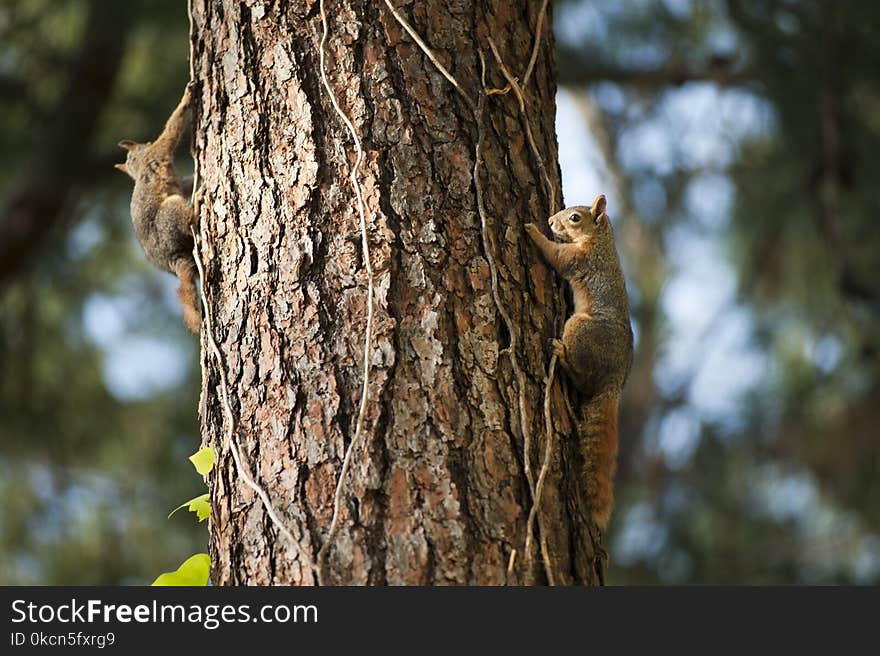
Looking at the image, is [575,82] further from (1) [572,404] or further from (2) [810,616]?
(2) [810,616]

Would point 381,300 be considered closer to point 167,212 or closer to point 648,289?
point 167,212

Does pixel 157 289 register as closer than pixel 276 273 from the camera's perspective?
No

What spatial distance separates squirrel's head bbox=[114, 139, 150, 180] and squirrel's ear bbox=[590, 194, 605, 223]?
1047mm

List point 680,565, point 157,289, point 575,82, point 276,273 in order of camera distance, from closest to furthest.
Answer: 1. point 276,273
2. point 575,82
3. point 680,565
4. point 157,289

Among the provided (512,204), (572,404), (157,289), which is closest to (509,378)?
(572,404)

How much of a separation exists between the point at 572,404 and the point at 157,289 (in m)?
4.80

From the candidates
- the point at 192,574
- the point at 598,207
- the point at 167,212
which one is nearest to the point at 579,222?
the point at 598,207

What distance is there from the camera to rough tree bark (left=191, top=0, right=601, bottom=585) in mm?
1376

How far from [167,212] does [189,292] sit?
0.19 metres

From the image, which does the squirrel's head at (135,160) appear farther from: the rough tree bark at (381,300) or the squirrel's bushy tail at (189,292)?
the rough tree bark at (381,300)

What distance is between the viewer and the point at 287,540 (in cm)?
138

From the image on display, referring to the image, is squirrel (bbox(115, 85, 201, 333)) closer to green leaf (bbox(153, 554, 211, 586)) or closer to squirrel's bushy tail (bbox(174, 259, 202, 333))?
squirrel's bushy tail (bbox(174, 259, 202, 333))

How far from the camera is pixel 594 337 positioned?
1795 millimetres

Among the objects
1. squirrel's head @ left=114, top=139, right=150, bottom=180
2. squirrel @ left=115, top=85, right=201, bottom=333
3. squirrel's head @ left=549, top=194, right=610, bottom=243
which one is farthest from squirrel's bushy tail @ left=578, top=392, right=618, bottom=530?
squirrel's head @ left=114, top=139, right=150, bottom=180
